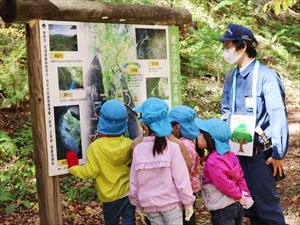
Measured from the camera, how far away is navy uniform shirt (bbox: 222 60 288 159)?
3682mm

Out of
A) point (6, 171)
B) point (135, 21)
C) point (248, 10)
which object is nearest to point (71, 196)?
point (6, 171)

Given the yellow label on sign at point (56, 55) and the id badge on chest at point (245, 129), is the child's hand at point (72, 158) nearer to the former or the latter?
the yellow label on sign at point (56, 55)

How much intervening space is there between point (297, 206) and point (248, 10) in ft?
32.5

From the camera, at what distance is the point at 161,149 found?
3.10 meters

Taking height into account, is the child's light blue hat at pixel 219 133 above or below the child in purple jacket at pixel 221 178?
above

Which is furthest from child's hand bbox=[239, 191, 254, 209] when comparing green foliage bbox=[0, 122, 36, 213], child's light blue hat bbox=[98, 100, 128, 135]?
green foliage bbox=[0, 122, 36, 213]

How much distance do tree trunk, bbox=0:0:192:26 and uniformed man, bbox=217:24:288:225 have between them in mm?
825

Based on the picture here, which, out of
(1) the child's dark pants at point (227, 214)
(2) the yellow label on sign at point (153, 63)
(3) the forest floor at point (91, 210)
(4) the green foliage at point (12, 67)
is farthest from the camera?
(4) the green foliage at point (12, 67)

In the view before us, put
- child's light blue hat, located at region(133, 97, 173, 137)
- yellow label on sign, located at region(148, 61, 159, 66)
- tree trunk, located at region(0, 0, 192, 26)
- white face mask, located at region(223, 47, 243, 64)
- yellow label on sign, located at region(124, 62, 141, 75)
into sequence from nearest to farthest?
child's light blue hat, located at region(133, 97, 173, 137), tree trunk, located at region(0, 0, 192, 26), white face mask, located at region(223, 47, 243, 64), yellow label on sign, located at region(124, 62, 141, 75), yellow label on sign, located at region(148, 61, 159, 66)

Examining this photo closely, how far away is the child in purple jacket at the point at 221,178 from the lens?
11.1ft

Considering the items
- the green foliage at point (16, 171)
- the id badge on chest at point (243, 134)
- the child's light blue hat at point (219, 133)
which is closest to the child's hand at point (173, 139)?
the child's light blue hat at point (219, 133)

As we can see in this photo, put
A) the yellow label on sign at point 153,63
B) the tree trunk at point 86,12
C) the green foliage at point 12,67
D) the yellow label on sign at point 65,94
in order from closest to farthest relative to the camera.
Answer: the tree trunk at point 86,12 → the yellow label on sign at point 65,94 → the yellow label on sign at point 153,63 → the green foliage at point 12,67

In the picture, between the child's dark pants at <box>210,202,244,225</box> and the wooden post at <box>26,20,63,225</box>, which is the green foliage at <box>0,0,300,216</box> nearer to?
the wooden post at <box>26,20,63,225</box>

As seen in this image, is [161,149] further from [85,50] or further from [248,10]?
[248,10]
